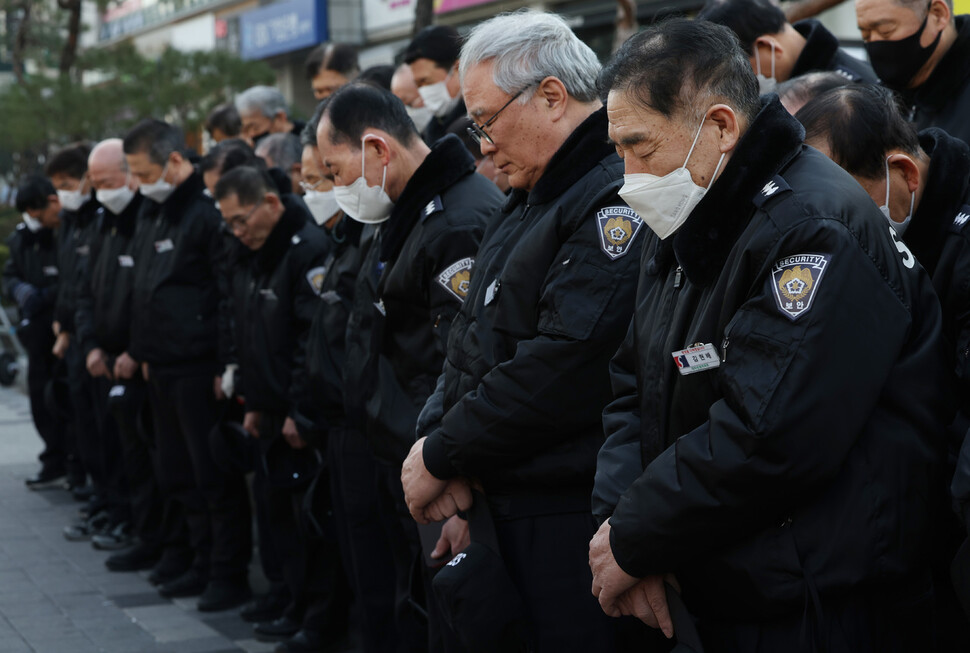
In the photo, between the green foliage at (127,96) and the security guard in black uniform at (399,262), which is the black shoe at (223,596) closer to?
the security guard in black uniform at (399,262)

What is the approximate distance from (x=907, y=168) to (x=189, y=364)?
452cm

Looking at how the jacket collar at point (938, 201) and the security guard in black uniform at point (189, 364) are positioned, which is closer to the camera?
the jacket collar at point (938, 201)

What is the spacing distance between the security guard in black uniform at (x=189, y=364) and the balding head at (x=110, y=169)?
610 mm

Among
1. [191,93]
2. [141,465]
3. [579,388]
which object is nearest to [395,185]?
[579,388]

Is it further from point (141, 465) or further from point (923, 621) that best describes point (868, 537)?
point (141, 465)

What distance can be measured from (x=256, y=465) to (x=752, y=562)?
402cm

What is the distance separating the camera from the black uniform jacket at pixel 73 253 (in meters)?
8.32

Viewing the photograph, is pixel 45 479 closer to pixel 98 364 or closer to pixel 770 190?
pixel 98 364

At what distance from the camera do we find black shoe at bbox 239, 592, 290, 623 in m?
6.10

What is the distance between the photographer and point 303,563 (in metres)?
5.68

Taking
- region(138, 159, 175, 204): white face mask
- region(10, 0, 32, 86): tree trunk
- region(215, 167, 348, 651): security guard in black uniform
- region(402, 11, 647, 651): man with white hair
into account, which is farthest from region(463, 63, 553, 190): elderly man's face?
region(10, 0, 32, 86): tree trunk

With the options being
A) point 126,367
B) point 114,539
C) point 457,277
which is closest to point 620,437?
point 457,277

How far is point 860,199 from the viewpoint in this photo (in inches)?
94.3

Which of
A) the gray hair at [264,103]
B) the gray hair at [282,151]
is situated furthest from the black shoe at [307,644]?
the gray hair at [264,103]
